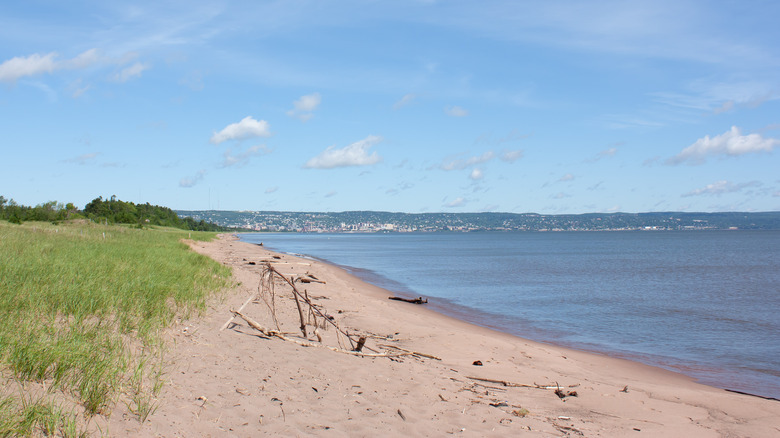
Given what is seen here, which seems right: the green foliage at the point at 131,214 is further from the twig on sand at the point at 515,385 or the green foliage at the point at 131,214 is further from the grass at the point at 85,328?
the twig on sand at the point at 515,385

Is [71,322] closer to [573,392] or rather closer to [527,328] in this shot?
[573,392]

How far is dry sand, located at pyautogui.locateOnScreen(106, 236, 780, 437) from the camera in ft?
20.1

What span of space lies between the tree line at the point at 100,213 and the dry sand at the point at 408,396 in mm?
48628

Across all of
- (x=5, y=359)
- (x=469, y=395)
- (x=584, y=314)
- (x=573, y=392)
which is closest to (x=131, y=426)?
(x=5, y=359)

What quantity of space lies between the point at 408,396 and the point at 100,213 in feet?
329

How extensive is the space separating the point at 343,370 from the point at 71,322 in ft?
13.7

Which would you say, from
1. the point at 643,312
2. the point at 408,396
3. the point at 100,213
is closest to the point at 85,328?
the point at 408,396

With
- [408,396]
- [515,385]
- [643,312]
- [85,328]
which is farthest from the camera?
[643,312]

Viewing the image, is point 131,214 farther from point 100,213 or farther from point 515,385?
point 515,385

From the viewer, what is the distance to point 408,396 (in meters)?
7.75

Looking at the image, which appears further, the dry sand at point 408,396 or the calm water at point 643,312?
the calm water at point 643,312

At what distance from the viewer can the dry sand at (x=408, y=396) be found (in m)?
6.12

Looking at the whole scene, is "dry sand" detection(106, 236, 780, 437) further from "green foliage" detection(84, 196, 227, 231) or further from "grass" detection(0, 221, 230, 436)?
"green foliage" detection(84, 196, 227, 231)

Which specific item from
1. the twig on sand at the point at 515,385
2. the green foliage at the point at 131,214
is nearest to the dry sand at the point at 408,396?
the twig on sand at the point at 515,385
